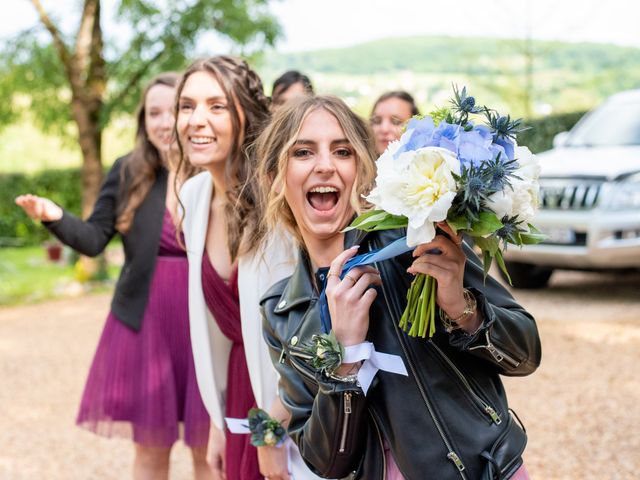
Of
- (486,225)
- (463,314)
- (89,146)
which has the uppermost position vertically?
(486,225)

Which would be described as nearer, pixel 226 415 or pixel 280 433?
pixel 280 433

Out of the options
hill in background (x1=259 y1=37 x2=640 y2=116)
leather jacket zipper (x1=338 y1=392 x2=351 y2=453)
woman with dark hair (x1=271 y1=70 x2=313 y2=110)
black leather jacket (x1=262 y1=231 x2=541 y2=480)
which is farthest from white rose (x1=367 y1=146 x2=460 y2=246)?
hill in background (x1=259 y1=37 x2=640 y2=116)

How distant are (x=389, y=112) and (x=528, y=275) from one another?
17.8ft

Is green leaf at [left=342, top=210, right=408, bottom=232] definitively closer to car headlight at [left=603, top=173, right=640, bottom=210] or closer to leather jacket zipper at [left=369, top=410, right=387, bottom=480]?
leather jacket zipper at [left=369, top=410, right=387, bottom=480]

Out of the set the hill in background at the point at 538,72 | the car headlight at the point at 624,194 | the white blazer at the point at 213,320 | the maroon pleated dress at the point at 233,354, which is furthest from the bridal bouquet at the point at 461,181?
the hill in background at the point at 538,72

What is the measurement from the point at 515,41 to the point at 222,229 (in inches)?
741

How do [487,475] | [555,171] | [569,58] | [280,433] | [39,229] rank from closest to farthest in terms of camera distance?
[487,475] → [280,433] → [555,171] → [39,229] → [569,58]

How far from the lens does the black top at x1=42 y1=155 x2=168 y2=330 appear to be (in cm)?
408

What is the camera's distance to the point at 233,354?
10.4ft

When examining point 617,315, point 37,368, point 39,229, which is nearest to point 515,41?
point 39,229

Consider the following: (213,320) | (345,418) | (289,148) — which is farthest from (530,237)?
(213,320)

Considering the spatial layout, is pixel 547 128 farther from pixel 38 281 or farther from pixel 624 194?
pixel 38 281

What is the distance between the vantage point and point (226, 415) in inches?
124

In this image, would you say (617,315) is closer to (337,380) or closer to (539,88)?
(337,380)
